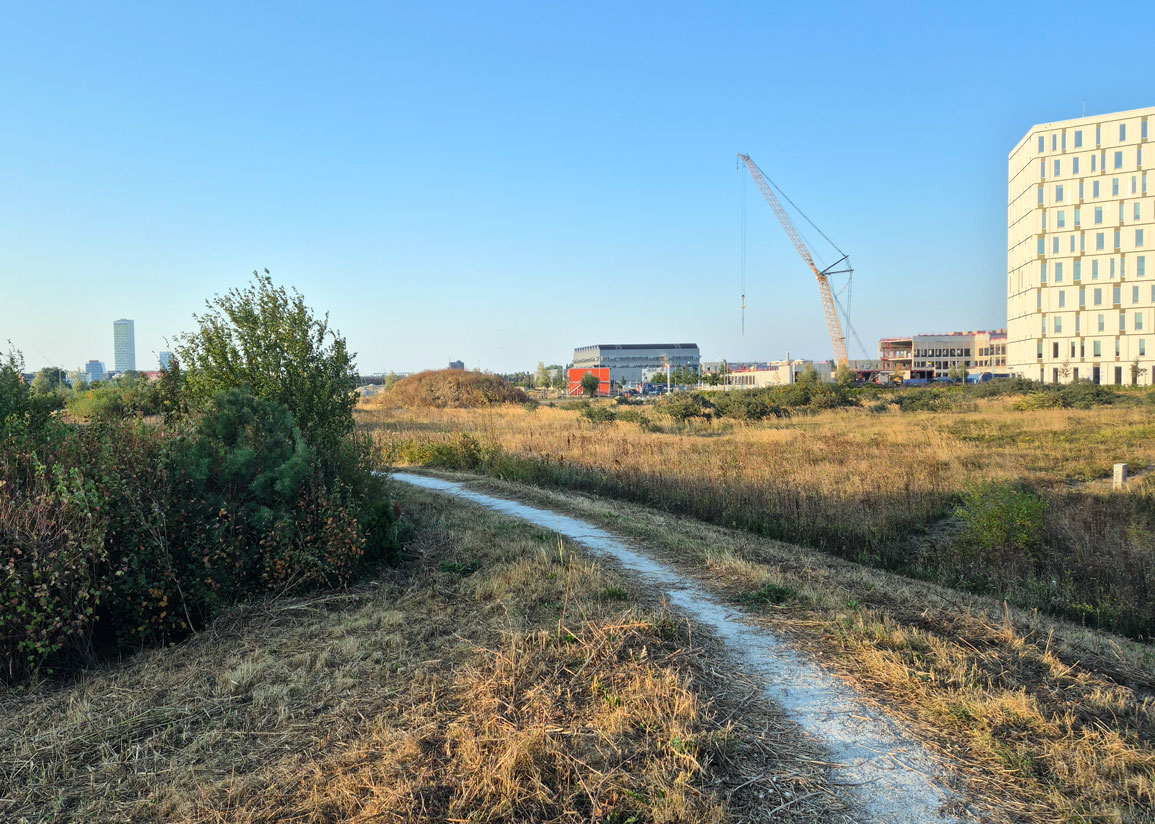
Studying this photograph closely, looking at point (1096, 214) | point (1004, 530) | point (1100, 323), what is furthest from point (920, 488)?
point (1096, 214)

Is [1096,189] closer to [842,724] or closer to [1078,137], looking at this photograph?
[1078,137]

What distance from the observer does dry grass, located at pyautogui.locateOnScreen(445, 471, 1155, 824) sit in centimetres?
375

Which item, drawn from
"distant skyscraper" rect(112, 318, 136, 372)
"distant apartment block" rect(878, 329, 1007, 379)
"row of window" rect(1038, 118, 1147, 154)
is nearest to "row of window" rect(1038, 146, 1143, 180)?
"row of window" rect(1038, 118, 1147, 154)

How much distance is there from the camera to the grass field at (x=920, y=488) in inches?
391

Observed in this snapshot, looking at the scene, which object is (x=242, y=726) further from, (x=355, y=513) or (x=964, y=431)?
(x=964, y=431)

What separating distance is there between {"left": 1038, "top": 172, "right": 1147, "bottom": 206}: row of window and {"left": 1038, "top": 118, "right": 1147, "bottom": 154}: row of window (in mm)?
3396

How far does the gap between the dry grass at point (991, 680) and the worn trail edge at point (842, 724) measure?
177 mm

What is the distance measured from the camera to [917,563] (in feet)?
A: 35.5

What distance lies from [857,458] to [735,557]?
11995mm

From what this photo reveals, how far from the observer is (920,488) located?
587 inches

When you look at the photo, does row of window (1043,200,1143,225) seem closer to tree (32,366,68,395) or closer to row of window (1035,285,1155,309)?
row of window (1035,285,1155,309)

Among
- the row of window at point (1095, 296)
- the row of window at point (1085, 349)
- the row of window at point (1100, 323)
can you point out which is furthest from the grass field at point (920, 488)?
the row of window at point (1095, 296)

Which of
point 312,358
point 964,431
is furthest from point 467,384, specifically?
point 312,358

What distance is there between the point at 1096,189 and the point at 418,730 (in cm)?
8220
